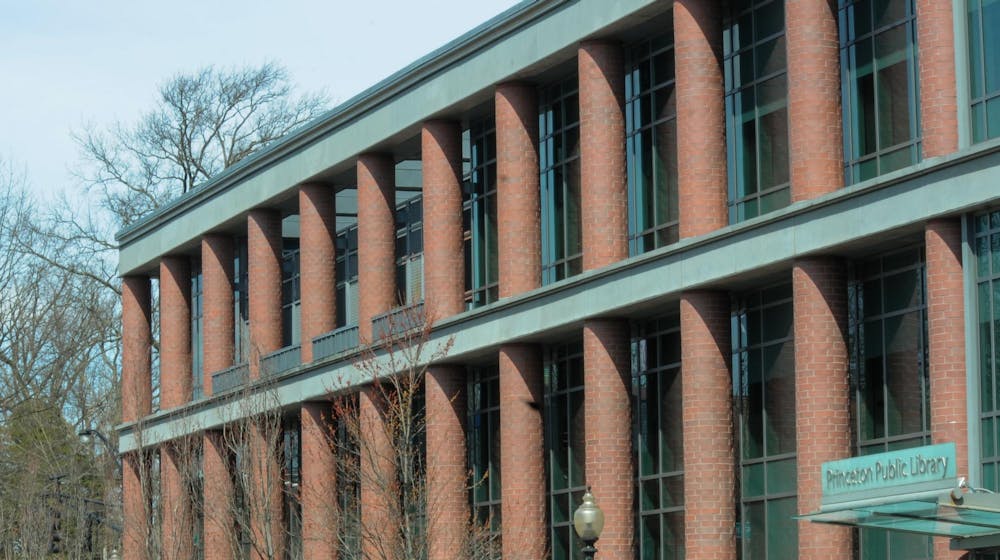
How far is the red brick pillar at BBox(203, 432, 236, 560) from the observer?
55500 mm

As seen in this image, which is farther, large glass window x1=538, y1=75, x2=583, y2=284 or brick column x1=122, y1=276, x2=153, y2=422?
brick column x1=122, y1=276, x2=153, y2=422

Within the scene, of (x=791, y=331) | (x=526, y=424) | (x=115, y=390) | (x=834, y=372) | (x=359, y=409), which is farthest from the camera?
(x=115, y=390)

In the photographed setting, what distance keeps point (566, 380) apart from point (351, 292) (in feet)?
41.9

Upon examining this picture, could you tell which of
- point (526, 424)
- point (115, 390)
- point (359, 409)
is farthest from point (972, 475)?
point (115, 390)

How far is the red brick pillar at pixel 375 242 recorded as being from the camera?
49500mm

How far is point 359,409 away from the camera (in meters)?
49.9

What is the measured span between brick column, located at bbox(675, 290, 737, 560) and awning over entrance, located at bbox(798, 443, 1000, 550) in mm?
5912

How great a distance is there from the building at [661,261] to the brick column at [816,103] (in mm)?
51

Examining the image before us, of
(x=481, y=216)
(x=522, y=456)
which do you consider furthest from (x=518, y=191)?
(x=522, y=456)

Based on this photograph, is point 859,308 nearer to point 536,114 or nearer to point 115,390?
point 536,114

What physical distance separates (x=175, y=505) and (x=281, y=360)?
746 cm

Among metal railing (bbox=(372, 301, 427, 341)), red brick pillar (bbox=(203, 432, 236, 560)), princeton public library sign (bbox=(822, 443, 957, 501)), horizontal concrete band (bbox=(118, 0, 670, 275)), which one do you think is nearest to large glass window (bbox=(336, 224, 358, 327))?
horizontal concrete band (bbox=(118, 0, 670, 275))

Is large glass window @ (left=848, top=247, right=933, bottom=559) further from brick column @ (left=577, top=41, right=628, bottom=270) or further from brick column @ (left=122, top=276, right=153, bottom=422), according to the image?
brick column @ (left=122, top=276, right=153, bottom=422)

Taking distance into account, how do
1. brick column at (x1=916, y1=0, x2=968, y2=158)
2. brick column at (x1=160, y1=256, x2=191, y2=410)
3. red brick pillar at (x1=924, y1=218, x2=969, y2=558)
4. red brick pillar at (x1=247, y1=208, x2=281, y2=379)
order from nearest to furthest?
red brick pillar at (x1=924, y1=218, x2=969, y2=558) < brick column at (x1=916, y1=0, x2=968, y2=158) < red brick pillar at (x1=247, y1=208, x2=281, y2=379) < brick column at (x1=160, y1=256, x2=191, y2=410)
